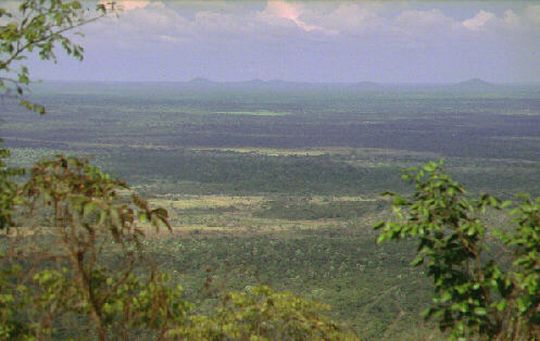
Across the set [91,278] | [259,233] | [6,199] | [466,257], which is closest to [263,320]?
[91,278]

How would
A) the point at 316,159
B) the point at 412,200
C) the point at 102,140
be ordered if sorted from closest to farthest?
the point at 412,200 < the point at 316,159 < the point at 102,140

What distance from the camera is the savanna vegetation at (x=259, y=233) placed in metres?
6.65

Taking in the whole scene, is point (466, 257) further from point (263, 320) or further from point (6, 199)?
point (6, 199)

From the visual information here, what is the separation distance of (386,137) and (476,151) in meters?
29.6

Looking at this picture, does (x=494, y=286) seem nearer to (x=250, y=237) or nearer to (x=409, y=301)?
(x=409, y=301)

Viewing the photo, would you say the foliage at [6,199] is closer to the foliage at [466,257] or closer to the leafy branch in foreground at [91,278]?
the leafy branch in foreground at [91,278]

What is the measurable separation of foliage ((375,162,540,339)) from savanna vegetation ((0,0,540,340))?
16mm

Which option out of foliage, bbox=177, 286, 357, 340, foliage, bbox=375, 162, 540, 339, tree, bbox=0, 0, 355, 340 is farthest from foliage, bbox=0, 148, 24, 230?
foliage, bbox=375, 162, 540, 339

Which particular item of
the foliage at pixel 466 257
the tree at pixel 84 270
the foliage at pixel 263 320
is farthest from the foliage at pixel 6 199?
the foliage at pixel 466 257

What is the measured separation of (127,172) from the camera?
336 ft

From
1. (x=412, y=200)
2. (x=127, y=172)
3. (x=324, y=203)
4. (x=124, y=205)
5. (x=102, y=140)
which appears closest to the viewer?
(x=124, y=205)

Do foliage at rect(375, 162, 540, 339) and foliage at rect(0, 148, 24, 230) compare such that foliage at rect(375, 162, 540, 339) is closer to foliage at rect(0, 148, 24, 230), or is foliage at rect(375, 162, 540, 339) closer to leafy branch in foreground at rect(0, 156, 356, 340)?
leafy branch in foreground at rect(0, 156, 356, 340)

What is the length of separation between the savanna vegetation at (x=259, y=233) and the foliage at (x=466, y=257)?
0.02 metres

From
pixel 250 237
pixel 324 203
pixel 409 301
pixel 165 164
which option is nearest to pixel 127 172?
pixel 165 164
